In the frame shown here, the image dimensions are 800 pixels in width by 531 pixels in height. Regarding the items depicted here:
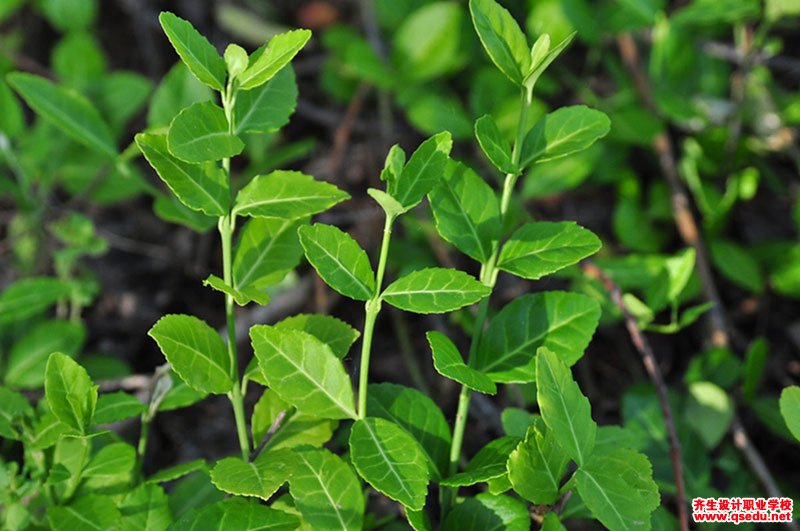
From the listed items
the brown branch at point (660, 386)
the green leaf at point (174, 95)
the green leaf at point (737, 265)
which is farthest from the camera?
the green leaf at point (737, 265)

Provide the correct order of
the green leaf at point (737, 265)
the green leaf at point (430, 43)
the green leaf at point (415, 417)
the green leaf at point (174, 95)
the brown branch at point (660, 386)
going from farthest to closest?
the green leaf at point (430, 43) → the green leaf at point (737, 265) → the green leaf at point (174, 95) → the brown branch at point (660, 386) → the green leaf at point (415, 417)

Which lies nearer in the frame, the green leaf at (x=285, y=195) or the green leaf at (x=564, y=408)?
the green leaf at (x=564, y=408)

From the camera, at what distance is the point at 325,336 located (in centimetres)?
138

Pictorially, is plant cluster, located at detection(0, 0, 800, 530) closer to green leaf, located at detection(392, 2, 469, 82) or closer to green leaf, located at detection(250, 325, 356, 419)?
green leaf, located at detection(250, 325, 356, 419)

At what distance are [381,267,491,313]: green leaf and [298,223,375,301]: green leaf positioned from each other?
0.04 m

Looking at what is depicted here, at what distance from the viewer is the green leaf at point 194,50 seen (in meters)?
1.17

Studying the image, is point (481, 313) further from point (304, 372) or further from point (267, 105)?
point (267, 105)

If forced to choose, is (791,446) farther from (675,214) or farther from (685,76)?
(685,76)

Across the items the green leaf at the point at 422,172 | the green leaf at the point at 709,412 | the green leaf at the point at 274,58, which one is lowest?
the green leaf at the point at 709,412

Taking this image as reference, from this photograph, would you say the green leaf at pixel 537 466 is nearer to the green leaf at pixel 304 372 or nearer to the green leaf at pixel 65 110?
the green leaf at pixel 304 372

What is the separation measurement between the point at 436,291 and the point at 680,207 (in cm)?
142

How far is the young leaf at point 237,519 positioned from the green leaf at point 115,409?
0.68 feet

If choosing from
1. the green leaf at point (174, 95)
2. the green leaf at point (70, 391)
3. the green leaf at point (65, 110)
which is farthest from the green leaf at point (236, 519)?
the green leaf at point (174, 95)

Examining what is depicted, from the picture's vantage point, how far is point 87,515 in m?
1.35
